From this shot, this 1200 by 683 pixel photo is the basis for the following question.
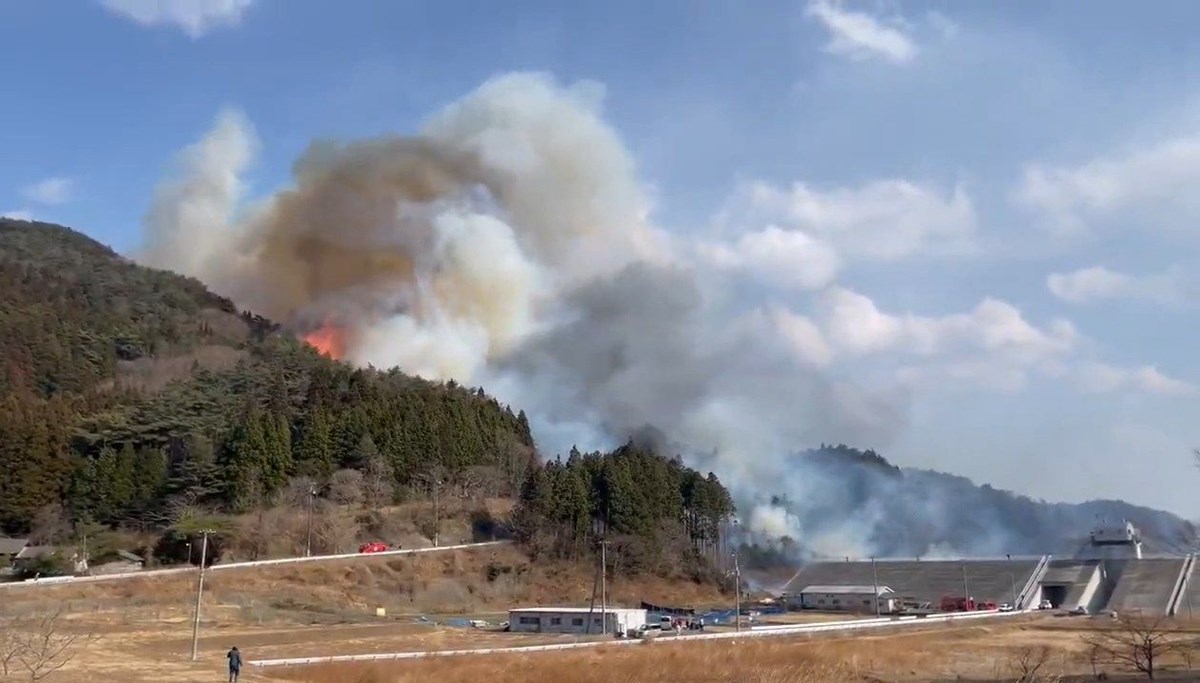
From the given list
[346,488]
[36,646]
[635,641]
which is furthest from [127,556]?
[36,646]

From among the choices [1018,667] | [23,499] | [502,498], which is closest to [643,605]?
[502,498]

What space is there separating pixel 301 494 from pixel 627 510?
31.5 metres

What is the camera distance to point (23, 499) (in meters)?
87.0

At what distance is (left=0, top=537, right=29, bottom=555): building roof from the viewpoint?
78625mm

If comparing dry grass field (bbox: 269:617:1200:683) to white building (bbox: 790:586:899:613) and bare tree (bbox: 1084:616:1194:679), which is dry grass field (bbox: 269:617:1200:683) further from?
white building (bbox: 790:586:899:613)

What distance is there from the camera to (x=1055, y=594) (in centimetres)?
9088


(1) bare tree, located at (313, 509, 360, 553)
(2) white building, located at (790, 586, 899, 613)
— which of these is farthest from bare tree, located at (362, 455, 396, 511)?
(2) white building, located at (790, 586, 899, 613)

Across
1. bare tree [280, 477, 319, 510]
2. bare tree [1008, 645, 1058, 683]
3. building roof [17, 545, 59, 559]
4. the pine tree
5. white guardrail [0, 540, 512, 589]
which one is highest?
the pine tree

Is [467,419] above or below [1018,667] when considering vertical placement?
above

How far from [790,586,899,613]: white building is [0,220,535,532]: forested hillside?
33.5 meters

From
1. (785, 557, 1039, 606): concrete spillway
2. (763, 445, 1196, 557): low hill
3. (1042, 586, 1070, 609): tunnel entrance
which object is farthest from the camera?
(763, 445, 1196, 557): low hill

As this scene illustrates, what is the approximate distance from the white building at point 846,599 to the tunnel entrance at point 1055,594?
14512 millimetres

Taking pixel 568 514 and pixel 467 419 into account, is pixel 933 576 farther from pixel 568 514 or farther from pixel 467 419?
pixel 467 419

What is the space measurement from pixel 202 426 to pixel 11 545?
2197cm
